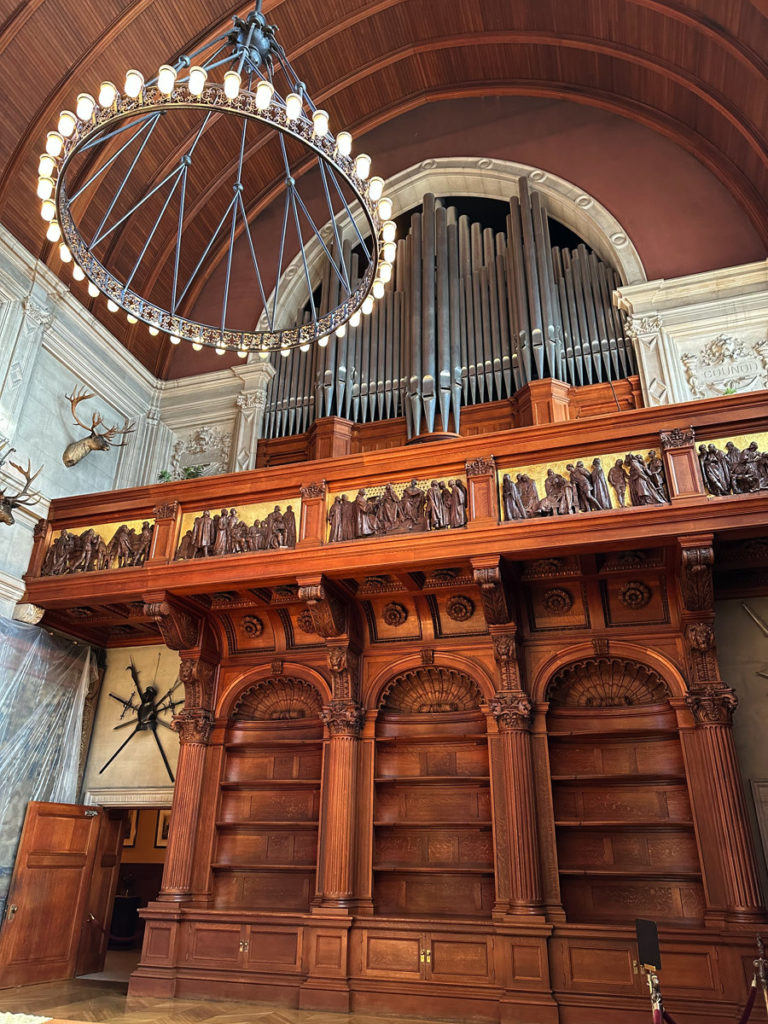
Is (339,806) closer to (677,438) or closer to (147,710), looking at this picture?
(147,710)

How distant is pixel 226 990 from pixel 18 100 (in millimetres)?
9216

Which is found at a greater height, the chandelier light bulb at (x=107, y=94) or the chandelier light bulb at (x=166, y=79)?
the chandelier light bulb at (x=107, y=94)

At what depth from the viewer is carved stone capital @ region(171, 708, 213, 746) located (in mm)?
7859

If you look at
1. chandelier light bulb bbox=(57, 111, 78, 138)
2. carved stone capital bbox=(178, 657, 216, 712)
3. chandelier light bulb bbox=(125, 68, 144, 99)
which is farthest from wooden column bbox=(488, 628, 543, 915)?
chandelier light bulb bbox=(57, 111, 78, 138)

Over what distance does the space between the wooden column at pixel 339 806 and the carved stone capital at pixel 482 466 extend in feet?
8.31

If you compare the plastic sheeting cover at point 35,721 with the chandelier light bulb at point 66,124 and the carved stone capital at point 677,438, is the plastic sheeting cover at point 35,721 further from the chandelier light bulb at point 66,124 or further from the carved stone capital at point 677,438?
the carved stone capital at point 677,438

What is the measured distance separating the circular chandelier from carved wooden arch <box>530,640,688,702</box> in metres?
3.68

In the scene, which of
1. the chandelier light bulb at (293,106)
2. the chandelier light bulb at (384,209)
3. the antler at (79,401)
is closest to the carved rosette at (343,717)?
the antler at (79,401)

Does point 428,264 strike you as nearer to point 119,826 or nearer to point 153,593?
point 153,593

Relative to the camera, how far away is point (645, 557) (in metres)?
6.88

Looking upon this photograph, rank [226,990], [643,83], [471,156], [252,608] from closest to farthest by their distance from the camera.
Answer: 1. [226,990]
2. [252,608]
3. [643,83]
4. [471,156]

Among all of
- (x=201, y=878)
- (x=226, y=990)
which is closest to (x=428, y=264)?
(x=201, y=878)

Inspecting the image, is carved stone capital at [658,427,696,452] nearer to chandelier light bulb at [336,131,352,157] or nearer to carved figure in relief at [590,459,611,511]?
carved figure in relief at [590,459,611,511]

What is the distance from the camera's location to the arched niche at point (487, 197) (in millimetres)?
9766
